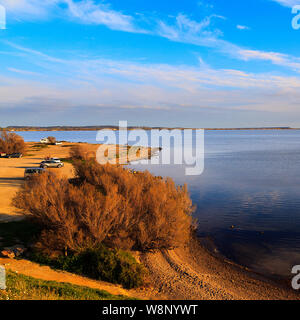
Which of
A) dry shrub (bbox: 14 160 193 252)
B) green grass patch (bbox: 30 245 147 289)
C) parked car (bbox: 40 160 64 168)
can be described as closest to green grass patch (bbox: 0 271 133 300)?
green grass patch (bbox: 30 245 147 289)

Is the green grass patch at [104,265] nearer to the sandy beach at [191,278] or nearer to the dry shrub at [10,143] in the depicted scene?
the sandy beach at [191,278]

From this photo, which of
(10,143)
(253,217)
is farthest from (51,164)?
(253,217)

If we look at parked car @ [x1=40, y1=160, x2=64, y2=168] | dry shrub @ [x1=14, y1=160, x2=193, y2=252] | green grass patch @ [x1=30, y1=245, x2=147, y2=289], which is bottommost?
green grass patch @ [x1=30, y1=245, x2=147, y2=289]

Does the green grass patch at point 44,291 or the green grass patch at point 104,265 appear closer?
the green grass patch at point 44,291

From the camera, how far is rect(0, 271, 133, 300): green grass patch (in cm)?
940

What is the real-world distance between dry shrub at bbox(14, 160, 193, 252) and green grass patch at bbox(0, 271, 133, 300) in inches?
120

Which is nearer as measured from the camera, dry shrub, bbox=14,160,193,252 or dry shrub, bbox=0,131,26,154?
dry shrub, bbox=14,160,193,252

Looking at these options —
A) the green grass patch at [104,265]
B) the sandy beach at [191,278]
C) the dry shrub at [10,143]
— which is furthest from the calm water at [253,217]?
the dry shrub at [10,143]

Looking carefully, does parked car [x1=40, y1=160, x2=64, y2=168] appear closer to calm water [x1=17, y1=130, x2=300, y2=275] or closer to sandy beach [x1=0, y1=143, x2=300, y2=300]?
calm water [x1=17, y1=130, x2=300, y2=275]

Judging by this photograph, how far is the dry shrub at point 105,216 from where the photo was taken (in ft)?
48.1

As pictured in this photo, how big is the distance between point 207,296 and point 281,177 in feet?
118

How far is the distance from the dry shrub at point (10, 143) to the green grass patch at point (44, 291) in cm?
6110
